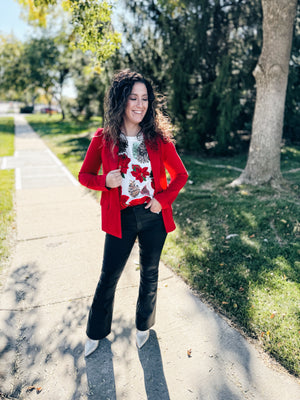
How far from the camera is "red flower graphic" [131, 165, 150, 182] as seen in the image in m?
2.29

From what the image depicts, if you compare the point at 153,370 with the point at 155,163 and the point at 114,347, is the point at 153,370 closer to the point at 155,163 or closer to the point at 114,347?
the point at 114,347

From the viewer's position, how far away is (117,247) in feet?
7.63

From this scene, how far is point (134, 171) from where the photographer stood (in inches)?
90.1

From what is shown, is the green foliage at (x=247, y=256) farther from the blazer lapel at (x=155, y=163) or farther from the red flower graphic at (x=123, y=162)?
the red flower graphic at (x=123, y=162)

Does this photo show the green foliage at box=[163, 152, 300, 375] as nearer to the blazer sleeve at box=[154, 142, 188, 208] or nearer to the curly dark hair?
the blazer sleeve at box=[154, 142, 188, 208]

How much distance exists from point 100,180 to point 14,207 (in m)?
4.58

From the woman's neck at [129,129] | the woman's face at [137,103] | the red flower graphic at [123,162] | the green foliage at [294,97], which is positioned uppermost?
the green foliage at [294,97]

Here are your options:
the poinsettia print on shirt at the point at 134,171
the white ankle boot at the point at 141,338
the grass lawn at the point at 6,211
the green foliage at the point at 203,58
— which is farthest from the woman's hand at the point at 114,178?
the green foliage at the point at 203,58

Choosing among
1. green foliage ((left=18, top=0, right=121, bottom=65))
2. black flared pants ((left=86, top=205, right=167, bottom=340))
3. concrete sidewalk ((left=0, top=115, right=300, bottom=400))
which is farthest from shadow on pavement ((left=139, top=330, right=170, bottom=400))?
green foliage ((left=18, top=0, right=121, bottom=65))

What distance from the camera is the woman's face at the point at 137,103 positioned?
7.27 feet

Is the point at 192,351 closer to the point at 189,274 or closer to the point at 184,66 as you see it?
the point at 189,274

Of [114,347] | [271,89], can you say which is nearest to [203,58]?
[271,89]

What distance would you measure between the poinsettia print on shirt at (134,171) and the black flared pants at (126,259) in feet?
0.24

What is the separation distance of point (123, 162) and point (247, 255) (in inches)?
98.4
